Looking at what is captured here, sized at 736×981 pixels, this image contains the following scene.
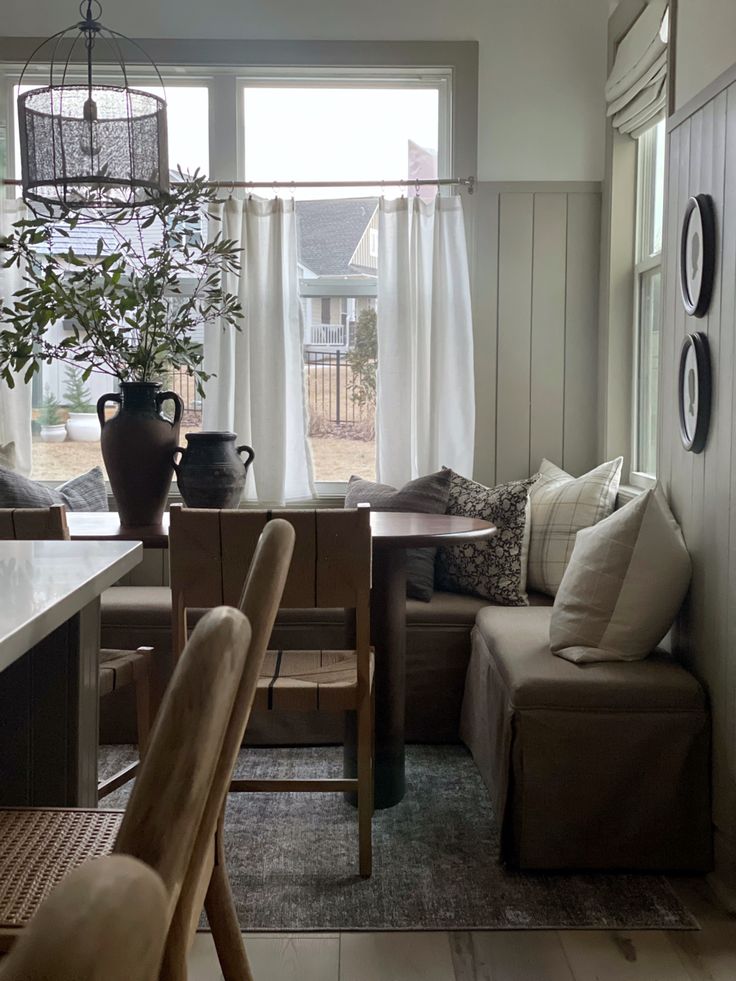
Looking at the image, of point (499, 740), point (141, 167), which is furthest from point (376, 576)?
point (141, 167)

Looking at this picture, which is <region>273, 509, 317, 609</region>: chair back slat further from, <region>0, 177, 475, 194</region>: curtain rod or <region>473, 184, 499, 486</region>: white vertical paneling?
<region>0, 177, 475, 194</region>: curtain rod

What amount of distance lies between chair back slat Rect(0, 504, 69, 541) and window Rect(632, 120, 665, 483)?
248 cm

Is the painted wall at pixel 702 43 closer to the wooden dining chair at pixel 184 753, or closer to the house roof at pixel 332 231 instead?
the house roof at pixel 332 231

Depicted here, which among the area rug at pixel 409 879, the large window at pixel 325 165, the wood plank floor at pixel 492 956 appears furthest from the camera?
the large window at pixel 325 165

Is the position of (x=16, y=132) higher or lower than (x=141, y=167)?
higher

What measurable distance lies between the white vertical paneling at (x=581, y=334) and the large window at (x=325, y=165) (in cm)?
62

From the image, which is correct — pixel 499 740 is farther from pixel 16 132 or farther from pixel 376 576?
pixel 16 132

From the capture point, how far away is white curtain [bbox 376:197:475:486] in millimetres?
4219

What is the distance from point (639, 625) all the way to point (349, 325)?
7.34ft

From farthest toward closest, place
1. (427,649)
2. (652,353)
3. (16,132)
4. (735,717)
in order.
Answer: (16,132), (652,353), (427,649), (735,717)

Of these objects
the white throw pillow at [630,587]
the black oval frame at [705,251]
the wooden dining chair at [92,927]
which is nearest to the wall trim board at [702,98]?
the black oval frame at [705,251]

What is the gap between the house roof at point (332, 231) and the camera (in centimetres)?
437

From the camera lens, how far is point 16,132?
4.29 m

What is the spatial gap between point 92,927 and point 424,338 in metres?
4.03
